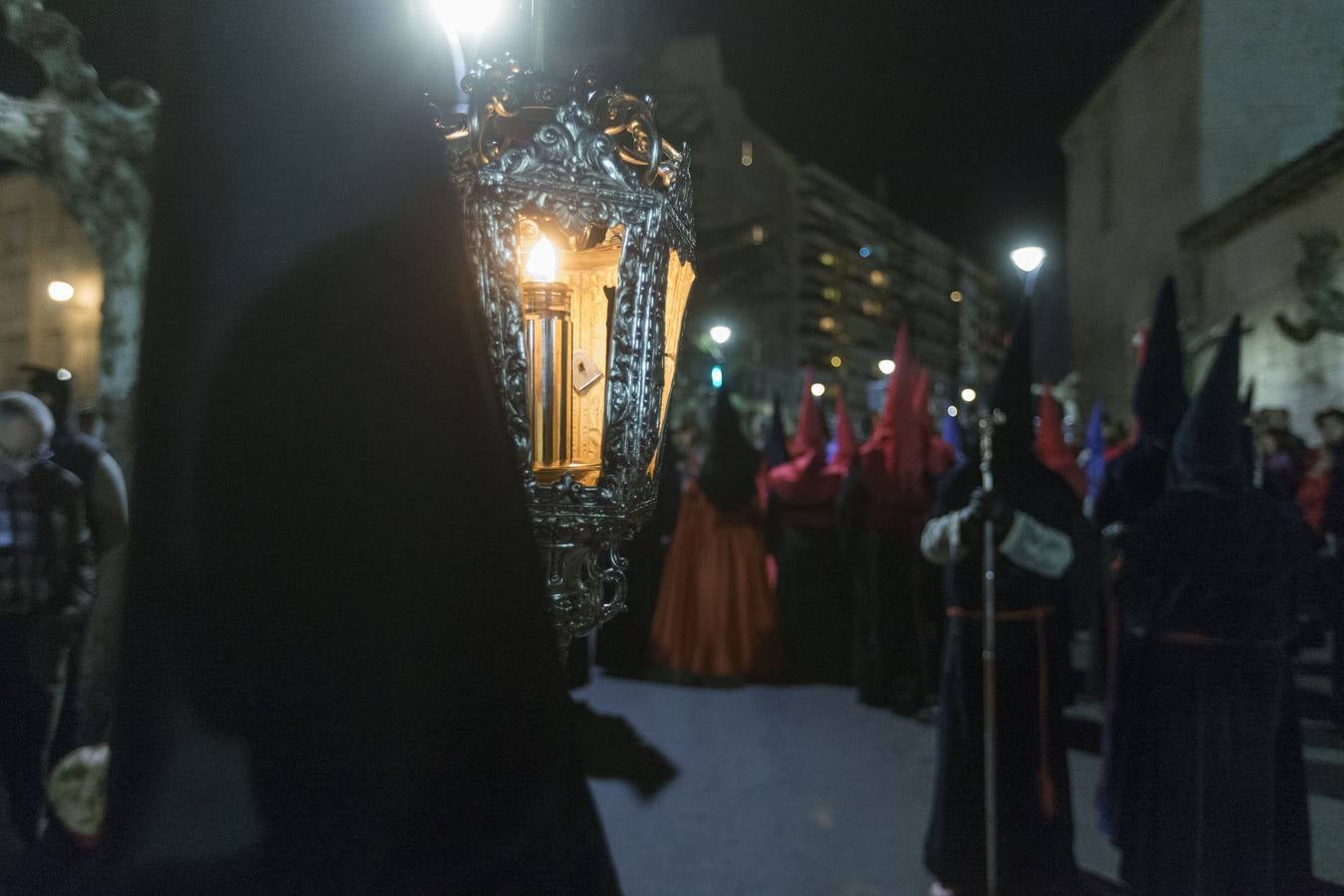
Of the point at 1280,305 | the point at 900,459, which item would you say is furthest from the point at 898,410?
the point at 1280,305

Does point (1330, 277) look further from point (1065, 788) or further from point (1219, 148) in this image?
point (1065, 788)

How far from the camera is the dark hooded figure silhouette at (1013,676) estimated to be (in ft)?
13.1

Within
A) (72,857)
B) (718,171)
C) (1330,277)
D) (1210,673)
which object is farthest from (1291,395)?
(718,171)

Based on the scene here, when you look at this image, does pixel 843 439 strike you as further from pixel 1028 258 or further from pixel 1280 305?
pixel 1280 305

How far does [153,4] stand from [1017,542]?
12.5 ft

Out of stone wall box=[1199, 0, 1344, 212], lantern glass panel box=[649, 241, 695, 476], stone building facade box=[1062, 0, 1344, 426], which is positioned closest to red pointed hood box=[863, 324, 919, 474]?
lantern glass panel box=[649, 241, 695, 476]

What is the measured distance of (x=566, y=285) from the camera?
1.65m

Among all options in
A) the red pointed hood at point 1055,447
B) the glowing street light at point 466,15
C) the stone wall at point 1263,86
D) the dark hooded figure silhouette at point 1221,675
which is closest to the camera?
the glowing street light at point 466,15

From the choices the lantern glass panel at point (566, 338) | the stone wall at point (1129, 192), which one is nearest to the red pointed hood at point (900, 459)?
the lantern glass panel at point (566, 338)

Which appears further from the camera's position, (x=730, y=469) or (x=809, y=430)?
(x=809, y=430)

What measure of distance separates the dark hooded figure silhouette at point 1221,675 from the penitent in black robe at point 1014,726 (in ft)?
1.28

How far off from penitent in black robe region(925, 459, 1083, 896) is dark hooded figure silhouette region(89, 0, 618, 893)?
12.0ft

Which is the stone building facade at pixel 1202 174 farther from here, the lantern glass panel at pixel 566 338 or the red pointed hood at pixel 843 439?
the lantern glass panel at pixel 566 338

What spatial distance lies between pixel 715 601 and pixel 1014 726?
4.55m
